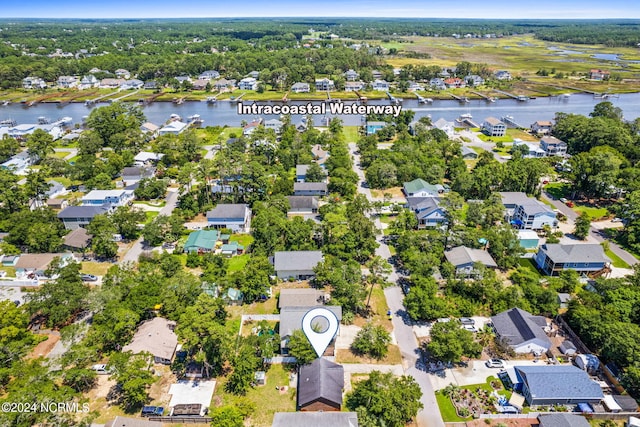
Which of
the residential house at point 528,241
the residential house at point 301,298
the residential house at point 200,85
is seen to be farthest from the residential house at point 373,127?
the residential house at point 200,85

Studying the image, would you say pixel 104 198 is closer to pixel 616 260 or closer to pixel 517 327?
pixel 517 327

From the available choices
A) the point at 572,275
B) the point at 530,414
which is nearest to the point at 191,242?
the point at 530,414

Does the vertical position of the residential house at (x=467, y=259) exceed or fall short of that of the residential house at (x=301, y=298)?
it exceeds it

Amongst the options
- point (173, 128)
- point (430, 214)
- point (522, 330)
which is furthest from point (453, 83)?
point (522, 330)

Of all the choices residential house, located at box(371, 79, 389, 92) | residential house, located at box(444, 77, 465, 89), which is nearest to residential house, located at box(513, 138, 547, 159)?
residential house, located at box(371, 79, 389, 92)

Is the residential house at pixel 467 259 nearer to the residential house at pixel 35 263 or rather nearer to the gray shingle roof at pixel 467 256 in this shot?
the gray shingle roof at pixel 467 256
